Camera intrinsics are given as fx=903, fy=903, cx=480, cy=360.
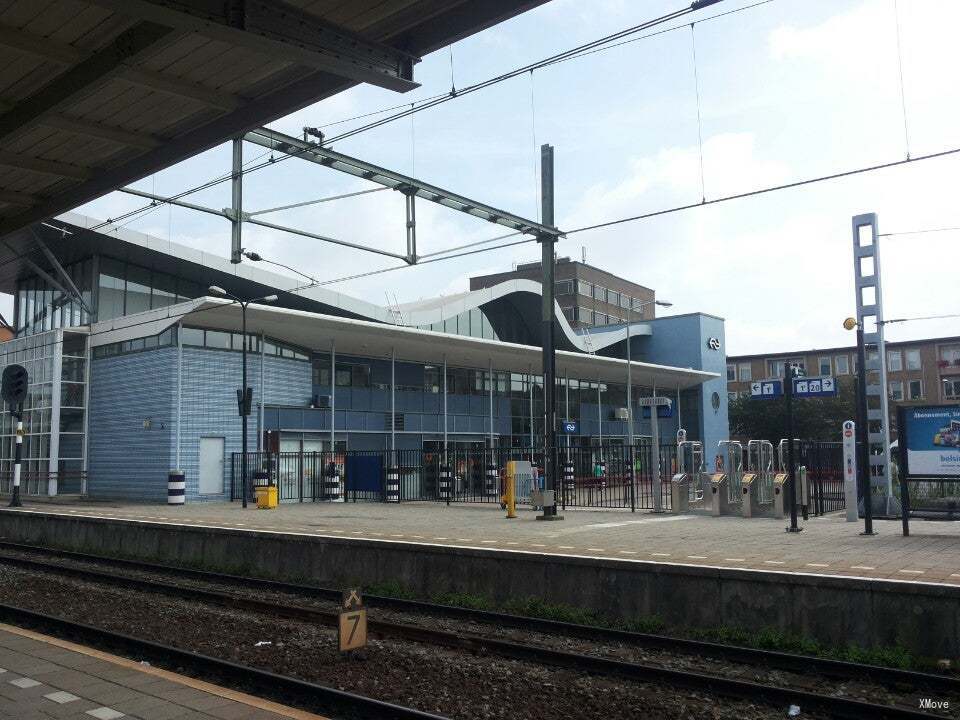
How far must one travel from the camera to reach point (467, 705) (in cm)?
783

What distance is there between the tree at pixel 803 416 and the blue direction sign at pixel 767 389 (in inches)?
1695

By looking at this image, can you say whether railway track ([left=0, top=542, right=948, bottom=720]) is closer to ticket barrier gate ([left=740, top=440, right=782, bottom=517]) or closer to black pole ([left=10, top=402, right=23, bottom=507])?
ticket barrier gate ([left=740, top=440, right=782, bottom=517])

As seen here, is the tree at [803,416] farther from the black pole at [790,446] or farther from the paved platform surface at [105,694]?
the paved platform surface at [105,694]

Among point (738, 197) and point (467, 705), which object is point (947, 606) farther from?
point (738, 197)

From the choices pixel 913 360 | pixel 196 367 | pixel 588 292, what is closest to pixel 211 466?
pixel 196 367

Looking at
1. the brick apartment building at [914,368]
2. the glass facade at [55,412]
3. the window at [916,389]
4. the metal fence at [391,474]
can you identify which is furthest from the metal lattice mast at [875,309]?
the window at [916,389]

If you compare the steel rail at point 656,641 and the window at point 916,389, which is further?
the window at point 916,389

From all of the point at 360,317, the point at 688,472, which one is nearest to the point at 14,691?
the point at 688,472

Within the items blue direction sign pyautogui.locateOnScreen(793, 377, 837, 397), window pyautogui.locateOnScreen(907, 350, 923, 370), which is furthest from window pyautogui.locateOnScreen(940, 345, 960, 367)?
blue direction sign pyautogui.locateOnScreen(793, 377, 837, 397)

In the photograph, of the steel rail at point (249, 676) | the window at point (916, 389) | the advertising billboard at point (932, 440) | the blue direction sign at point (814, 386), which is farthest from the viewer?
the window at point (916, 389)

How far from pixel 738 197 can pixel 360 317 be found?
1176 inches

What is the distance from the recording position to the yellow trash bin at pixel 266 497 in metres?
28.0

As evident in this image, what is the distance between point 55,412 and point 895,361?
69.6 meters

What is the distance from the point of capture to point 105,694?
7.42 meters
